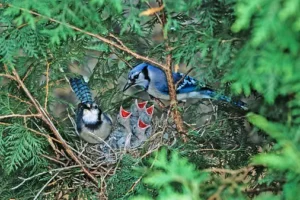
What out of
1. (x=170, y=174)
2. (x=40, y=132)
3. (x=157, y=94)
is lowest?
(x=170, y=174)

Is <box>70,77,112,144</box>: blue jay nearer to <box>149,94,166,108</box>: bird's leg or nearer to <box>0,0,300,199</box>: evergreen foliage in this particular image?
<box>0,0,300,199</box>: evergreen foliage

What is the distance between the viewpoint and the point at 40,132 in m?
2.42

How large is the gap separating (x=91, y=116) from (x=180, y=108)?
28.4 inches

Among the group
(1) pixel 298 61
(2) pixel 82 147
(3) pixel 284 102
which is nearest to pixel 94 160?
(2) pixel 82 147

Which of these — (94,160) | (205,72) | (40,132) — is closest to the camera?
(205,72)

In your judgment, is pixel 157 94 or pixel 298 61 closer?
pixel 298 61

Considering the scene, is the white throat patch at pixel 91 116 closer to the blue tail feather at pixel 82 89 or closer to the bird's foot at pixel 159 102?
the blue tail feather at pixel 82 89

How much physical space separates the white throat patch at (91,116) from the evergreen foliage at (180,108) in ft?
0.28

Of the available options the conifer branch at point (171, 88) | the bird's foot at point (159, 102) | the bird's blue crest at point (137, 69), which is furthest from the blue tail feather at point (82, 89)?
the conifer branch at point (171, 88)

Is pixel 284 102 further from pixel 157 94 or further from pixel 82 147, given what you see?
pixel 157 94

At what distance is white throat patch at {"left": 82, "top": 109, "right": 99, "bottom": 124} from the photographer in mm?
2887

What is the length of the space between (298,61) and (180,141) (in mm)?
986

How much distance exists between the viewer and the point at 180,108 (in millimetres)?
2264

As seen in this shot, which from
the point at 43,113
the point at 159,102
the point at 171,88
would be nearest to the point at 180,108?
the point at 171,88
